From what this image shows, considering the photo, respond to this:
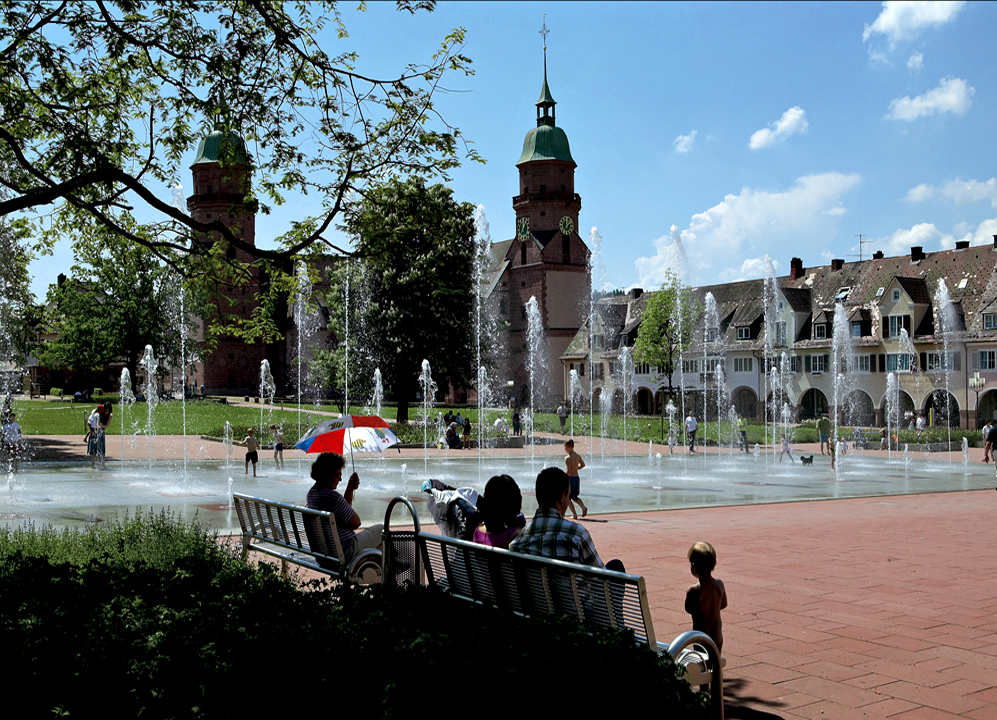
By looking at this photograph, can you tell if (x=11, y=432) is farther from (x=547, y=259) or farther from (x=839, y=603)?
(x=547, y=259)

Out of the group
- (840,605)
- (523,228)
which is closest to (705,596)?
→ (840,605)

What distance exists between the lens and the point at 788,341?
A: 6662 centimetres

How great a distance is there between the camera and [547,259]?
8906 centimetres

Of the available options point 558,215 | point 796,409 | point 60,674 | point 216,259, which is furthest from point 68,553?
point 558,215

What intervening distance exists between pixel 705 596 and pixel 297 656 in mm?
2442

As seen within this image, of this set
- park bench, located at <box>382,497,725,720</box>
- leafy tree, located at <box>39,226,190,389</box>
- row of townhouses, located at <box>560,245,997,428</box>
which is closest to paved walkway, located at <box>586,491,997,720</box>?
park bench, located at <box>382,497,725,720</box>

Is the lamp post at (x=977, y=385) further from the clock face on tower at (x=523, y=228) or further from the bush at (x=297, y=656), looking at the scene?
the bush at (x=297, y=656)

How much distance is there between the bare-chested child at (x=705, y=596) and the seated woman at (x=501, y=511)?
1268 millimetres

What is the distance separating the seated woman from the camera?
6.32 metres

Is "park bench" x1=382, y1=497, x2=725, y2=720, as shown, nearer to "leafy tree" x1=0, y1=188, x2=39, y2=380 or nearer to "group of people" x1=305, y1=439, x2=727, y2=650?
"group of people" x1=305, y1=439, x2=727, y2=650

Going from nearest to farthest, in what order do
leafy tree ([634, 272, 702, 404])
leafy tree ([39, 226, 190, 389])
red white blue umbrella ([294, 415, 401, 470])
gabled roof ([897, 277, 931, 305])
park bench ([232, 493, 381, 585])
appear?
park bench ([232, 493, 381, 585]) → red white blue umbrella ([294, 415, 401, 470]) → gabled roof ([897, 277, 931, 305]) → leafy tree ([634, 272, 702, 404]) → leafy tree ([39, 226, 190, 389])

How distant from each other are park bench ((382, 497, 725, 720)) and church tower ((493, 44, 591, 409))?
82.4 m

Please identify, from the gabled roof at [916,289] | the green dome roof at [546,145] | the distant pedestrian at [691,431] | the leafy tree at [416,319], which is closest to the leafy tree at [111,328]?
the leafy tree at [416,319]

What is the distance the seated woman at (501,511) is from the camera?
20.7ft
